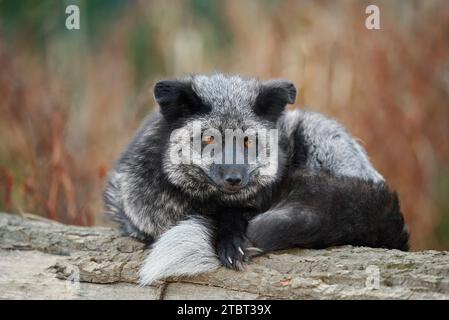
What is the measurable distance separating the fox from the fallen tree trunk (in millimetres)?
92

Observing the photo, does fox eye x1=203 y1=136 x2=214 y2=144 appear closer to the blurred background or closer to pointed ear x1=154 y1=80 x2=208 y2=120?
pointed ear x1=154 y1=80 x2=208 y2=120

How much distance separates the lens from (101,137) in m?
7.82

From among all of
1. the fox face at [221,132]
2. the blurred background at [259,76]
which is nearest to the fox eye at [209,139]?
the fox face at [221,132]

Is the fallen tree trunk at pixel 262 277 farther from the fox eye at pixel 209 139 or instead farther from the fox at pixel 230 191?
the fox eye at pixel 209 139

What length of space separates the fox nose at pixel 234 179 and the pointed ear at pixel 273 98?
619 mm

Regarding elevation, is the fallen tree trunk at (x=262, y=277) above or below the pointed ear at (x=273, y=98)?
below

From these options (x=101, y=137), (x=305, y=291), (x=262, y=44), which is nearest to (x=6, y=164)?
(x=101, y=137)

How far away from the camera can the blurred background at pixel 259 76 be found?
23.9ft

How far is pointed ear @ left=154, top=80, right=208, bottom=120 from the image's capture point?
185 inches

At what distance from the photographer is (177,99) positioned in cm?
475

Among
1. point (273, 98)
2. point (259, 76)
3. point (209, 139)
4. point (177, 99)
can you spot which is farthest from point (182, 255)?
point (259, 76)

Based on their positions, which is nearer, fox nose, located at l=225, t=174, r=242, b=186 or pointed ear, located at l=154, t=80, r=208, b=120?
fox nose, located at l=225, t=174, r=242, b=186

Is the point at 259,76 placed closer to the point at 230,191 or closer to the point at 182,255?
the point at 230,191

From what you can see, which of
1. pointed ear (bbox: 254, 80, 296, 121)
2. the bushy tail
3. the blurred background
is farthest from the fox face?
the blurred background
